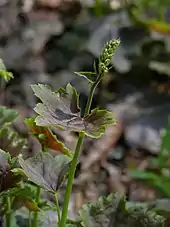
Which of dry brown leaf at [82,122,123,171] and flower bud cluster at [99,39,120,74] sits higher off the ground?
dry brown leaf at [82,122,123,171]

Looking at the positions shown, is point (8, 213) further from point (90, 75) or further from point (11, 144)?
point (90, 75)

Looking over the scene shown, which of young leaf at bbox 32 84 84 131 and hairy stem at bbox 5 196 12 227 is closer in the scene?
young leaf at bbox 32 84 84 131

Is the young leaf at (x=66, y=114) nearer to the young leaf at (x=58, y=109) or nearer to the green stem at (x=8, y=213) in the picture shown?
the young leaf at (x=58, y=109)

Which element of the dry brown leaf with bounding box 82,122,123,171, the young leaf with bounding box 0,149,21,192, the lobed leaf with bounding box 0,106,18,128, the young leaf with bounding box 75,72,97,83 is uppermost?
the dry brown leaf with bounding box 82,122,123,171

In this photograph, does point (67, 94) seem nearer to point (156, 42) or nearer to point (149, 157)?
point (149, 157)

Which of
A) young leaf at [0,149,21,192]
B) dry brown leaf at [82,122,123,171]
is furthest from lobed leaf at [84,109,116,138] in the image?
dry brown leaf at [82,122,123,171]

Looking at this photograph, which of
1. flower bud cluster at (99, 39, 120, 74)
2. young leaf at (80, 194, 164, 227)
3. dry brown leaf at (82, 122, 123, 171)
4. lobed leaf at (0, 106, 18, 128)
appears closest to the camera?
flower bud cluster at (99, 39, 120, 74)

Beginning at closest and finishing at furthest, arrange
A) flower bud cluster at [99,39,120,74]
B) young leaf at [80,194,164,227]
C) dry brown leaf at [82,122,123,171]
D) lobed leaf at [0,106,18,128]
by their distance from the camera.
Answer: flower bud cluster at [99,39,120,74] < young leaf at [80,194,164,227] < lobed leaf at [0,106,18,128] < dry brown leaf at [82,122,123,171]

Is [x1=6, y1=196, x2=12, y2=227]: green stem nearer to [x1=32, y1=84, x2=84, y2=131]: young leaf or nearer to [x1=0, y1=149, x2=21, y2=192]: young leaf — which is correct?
[x1=0, y1=149, x2=21, y2=192]: young leaf
